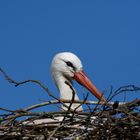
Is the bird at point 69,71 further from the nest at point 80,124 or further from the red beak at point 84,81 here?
the nest at point 80,124

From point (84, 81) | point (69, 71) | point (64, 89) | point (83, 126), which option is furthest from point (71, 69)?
point (83, 126)

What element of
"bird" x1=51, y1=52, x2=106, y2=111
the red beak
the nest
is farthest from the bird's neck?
the nest

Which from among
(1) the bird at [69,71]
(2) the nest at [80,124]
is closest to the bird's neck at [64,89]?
(1) the bird at [69,71]

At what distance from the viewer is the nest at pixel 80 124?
730 cm

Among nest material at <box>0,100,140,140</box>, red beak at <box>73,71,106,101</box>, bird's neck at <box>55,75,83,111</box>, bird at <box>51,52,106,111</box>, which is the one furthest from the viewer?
bird at <box>51,52,106,111</box>

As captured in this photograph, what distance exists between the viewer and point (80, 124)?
7.48 metres

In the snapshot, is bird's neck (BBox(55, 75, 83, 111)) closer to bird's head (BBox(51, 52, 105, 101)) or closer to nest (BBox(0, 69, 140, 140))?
bird's head (BBox(51, 52, 105, 101))

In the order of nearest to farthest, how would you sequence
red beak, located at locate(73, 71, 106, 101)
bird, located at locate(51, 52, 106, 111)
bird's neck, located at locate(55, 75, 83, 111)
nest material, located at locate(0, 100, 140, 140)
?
nest material, located at locate(0, 100, 140, 140), bird's neck, located at locate(55, 75, 83, 111), red beak, located at locate(73, 71, 106, 101), bird, located at locate(51, 52, 106, 111)

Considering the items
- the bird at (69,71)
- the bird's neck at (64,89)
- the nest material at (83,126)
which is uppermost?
the bird at (69,71)

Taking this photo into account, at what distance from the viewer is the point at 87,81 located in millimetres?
11648

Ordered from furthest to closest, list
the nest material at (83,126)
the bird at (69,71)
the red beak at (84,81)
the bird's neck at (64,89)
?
the bird at (69,71) < the red beak at (84,81) < the bird's neck at (64,89) < the nest material at (83,126)

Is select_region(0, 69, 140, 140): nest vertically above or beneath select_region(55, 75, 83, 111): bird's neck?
beneath

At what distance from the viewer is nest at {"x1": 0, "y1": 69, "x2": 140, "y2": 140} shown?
7.30m

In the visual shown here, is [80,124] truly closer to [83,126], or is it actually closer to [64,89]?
[83,126]
